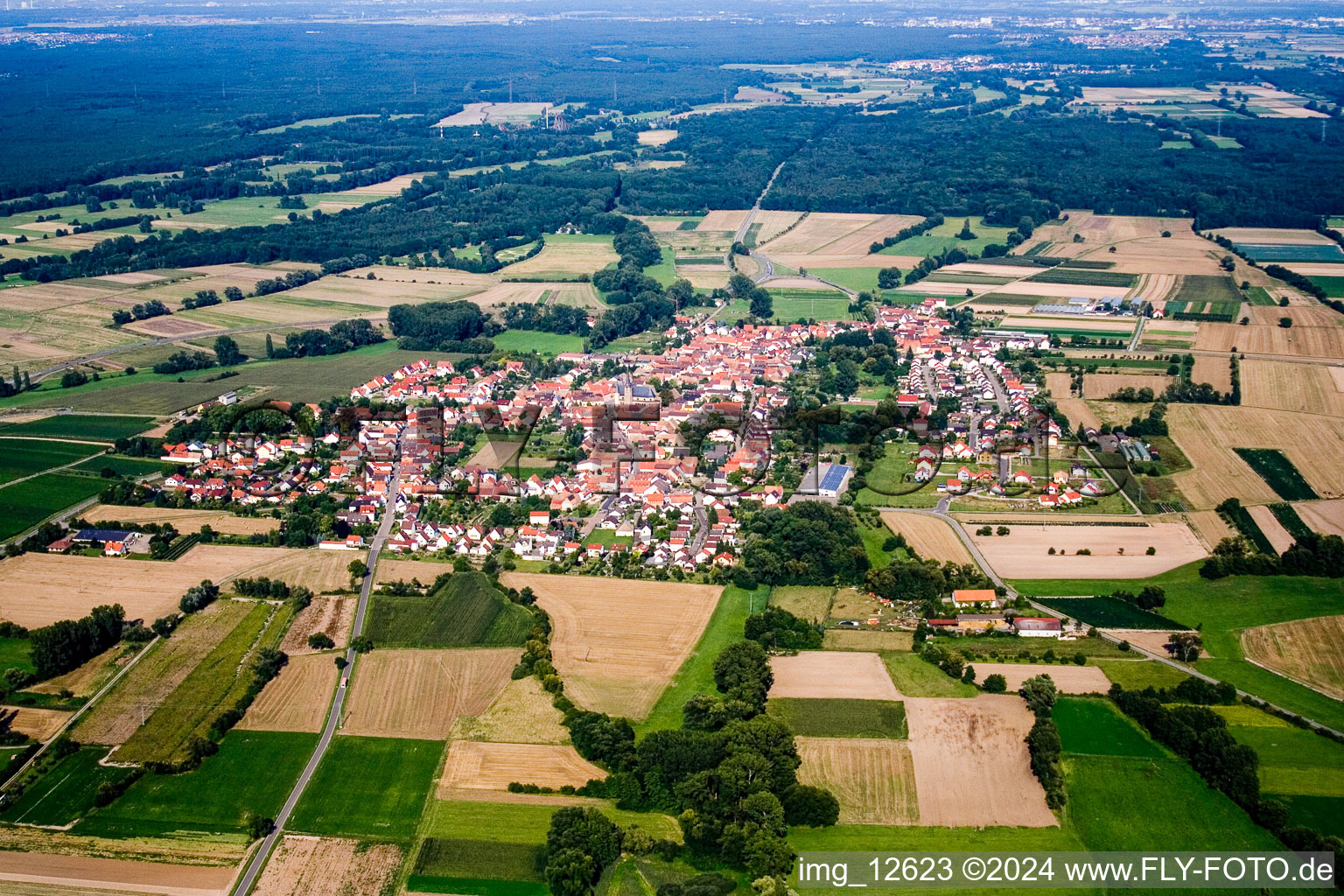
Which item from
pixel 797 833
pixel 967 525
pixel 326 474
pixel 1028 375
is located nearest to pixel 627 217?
pixel 1028 375

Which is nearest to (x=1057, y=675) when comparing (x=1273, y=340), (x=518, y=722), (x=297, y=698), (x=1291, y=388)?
(x=518, y=722)

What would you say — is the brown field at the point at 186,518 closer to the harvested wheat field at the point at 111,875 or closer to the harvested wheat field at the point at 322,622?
the harvested wheat field at the point at 322,622

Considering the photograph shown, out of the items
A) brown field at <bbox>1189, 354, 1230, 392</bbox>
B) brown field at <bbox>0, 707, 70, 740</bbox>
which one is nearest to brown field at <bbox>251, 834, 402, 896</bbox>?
brown field at <bbox>0, 707, 70, 740</bbox>

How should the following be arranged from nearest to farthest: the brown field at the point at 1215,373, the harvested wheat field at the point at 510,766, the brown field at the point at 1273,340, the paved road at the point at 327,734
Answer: the paved road at the point at 327,734
the harvested wheat field at the point at 510,766
the brown field at the point at 1215,373
the brown field at the point at 1273,340

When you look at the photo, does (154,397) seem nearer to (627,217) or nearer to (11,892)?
(11,892)

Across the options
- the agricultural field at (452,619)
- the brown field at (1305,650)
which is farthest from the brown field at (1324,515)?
the agricultural field at (452,619)
